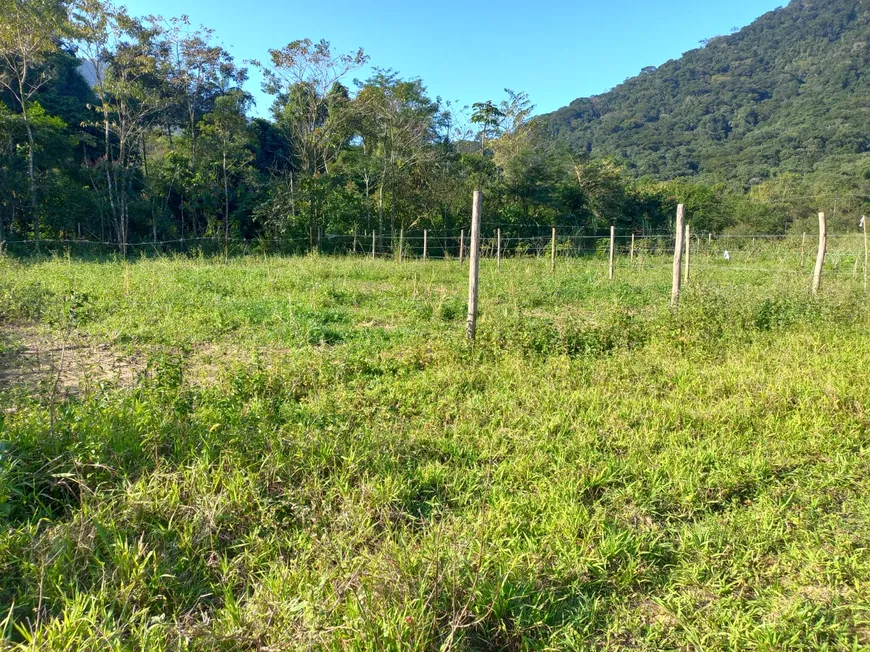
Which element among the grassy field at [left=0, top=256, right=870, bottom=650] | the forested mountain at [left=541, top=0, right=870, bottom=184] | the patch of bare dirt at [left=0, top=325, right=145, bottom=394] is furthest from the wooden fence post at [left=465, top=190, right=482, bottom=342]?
the forested mountain at [left=541, top=0, right=870, bottom=184]

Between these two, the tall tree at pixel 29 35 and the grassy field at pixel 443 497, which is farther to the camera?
the tall tree at pixel 29 35

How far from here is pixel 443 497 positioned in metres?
2.54

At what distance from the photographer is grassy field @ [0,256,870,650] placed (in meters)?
1.74

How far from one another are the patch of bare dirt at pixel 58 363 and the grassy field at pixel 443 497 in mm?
44

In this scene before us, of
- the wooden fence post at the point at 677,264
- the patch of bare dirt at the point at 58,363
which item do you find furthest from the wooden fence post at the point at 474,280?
the patch of bare dirt at the point at 58,363

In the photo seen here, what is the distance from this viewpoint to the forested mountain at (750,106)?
5603 centimetres

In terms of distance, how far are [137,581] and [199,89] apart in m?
23.9

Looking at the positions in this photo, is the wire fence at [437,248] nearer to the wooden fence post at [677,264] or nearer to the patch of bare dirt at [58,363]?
the wooden fence post at [677,264]

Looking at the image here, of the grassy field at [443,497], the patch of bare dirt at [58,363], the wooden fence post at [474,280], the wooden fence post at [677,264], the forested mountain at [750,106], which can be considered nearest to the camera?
the grassy field at [443,497]

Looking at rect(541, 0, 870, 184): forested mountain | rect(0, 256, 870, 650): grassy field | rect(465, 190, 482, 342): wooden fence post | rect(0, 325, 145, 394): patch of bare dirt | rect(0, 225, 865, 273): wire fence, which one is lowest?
rect(0, 256, 870, 650): grassy field

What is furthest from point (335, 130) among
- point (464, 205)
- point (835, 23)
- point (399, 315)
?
point (835, 23)

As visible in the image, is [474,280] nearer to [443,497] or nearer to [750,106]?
[443,497]

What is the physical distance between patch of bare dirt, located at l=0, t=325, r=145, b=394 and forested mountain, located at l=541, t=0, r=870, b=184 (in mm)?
25043

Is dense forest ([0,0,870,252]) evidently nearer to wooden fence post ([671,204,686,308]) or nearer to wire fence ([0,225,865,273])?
wire fence ([0,225,865,273])
